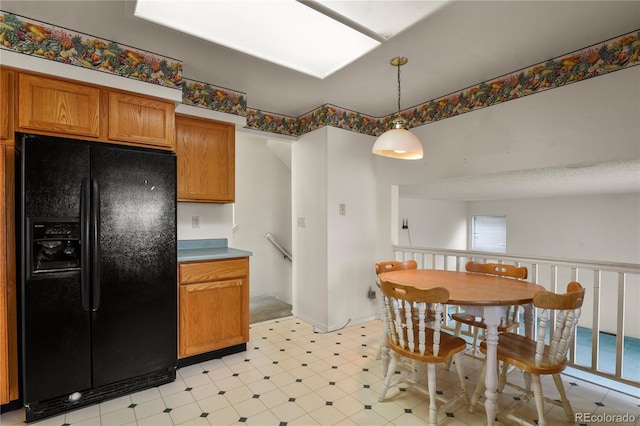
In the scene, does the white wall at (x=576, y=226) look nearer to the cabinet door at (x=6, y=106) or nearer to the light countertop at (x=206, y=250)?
the light countertop at (x=206, y=250)

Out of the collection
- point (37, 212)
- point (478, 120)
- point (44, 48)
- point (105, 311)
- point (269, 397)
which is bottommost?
point (269, 397)

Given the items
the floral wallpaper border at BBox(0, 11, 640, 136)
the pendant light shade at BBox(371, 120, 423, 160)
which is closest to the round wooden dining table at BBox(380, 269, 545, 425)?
the pendant light shade at BBox(371, 120, 423, 160)

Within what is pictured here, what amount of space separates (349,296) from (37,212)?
9.46 feet

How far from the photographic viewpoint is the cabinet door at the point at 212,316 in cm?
257

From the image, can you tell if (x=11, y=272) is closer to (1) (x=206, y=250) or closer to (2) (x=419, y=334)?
(1) (x=206, y=250)

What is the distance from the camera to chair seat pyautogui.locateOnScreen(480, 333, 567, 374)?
1.73 meters

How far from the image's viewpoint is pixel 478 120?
291cm

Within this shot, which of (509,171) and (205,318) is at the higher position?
(509,171)

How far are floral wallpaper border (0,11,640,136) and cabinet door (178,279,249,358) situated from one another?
1690 mm

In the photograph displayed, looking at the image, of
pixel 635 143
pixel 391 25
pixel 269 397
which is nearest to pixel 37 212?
pixel 269 397

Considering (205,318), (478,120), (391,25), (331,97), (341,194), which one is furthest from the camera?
(341,194)

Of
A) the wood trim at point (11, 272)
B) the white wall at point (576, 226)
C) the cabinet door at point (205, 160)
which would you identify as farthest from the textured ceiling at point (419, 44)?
the white wall at point (576, 226)

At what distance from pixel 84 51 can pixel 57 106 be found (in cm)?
44

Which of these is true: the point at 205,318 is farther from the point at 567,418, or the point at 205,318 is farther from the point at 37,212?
the point at 567,418
